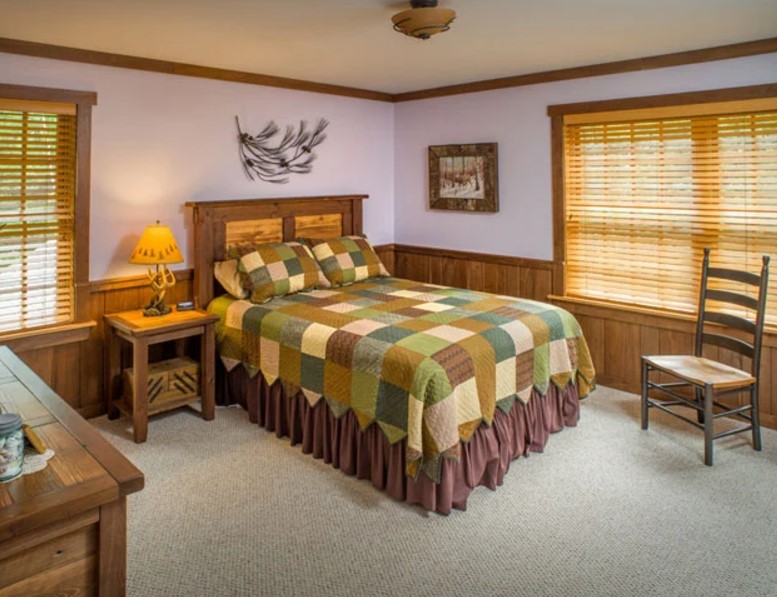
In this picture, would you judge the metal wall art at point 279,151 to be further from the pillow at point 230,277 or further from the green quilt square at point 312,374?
the green quilt square at point 312,374

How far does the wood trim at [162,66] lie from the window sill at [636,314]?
2.43m

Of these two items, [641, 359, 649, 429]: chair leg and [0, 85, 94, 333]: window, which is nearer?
[0, 85, 94, 333]: window

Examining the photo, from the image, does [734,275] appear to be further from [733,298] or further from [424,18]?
[424,18]

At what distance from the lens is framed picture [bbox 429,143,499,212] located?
4.69 meters

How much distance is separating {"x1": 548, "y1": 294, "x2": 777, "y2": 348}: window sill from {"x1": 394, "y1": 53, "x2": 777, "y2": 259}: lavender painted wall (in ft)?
1.36

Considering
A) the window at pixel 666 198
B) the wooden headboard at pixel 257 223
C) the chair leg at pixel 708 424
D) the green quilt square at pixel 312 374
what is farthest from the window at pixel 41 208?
the chair leg at pixel 708 424

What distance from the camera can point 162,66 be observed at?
3764mm

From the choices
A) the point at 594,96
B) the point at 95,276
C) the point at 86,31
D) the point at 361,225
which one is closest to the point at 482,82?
the point at 594,96

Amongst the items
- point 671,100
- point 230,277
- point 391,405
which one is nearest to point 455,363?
point 391,405

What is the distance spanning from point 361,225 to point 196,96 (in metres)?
1.68

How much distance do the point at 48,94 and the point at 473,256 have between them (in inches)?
125

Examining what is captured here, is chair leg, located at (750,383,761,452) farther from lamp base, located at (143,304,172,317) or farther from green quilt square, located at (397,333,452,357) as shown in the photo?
lamp base, located at (143,304,172,317)

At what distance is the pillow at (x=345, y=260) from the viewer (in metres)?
4.26

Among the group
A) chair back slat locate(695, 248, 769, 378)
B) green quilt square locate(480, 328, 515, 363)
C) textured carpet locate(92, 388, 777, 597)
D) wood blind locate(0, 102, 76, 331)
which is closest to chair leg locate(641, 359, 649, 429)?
textured carpet locate(92, 388, 777, 597)
